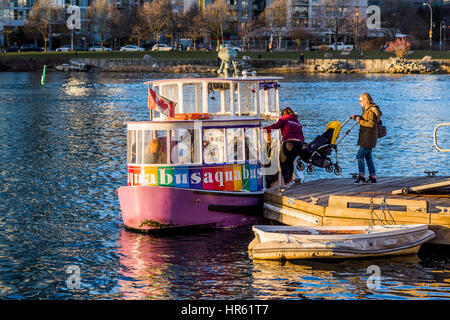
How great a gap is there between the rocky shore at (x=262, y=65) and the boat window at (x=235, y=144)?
92.6 m

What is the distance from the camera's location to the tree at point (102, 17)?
140500 millimetres

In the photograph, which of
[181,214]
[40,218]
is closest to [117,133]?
[40,218]

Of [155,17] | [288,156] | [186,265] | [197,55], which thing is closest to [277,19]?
[155,17]

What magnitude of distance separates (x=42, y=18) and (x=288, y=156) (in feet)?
414

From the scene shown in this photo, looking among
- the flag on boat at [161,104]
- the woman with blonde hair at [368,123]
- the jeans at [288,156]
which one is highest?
the flag on boat at [161,104]

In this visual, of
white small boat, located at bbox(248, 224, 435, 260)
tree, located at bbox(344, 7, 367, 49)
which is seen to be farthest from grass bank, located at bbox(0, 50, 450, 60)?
white small boat, located at bbox(248, 224, 435, 260)

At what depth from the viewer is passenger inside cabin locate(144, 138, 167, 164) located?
810 inches

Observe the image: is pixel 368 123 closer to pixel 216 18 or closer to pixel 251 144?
pixel 251 144

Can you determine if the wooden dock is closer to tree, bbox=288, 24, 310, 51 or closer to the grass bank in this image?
the grass bank

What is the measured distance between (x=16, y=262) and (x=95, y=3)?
13543cm

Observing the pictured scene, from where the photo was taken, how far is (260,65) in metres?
118

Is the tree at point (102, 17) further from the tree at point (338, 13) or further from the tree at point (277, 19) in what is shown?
the tree at point (338, 13)

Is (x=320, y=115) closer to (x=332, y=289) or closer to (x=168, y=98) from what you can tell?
(x=168, y=98)

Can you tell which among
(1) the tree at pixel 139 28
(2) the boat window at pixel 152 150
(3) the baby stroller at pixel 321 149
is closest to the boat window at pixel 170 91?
(2) the boat window at pixel 152 150
